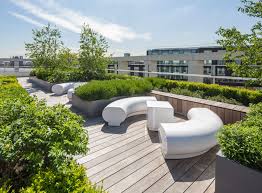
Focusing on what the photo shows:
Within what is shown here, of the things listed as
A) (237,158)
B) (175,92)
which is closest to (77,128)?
(237,158)

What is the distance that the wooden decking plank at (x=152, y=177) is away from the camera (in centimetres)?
253

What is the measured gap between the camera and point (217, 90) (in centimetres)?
597

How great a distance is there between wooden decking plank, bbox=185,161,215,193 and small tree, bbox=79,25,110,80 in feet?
25.3

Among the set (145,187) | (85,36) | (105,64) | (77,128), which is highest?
(85,36)

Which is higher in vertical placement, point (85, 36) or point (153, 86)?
point (85, 36)

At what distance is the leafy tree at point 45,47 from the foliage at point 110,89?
21.6 ft

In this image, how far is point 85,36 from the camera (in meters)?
9.91

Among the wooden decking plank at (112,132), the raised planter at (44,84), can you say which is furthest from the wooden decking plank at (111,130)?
the raised planter at (44,84)

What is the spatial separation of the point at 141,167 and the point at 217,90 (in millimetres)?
4026

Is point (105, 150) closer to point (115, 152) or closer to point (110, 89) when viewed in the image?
point (115, 152)

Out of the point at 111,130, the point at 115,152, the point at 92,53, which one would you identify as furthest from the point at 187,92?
the point at 92,53

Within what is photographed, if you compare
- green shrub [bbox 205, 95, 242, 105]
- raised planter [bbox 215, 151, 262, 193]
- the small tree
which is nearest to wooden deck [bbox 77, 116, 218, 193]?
raised planter [bbox 215, 151, 262, 193]

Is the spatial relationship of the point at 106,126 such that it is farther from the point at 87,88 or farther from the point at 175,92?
the point at 175,92

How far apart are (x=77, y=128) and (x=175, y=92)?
4.99 m
